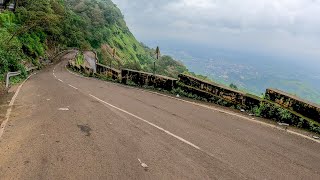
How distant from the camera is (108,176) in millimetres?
6520

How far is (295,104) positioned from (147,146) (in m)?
5.66

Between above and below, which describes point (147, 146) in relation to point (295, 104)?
below

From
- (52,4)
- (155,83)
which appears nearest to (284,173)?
(155,83)

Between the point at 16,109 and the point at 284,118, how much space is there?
9491mm

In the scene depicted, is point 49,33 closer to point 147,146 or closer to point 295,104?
point 295,104

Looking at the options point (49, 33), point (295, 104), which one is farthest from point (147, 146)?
point (49, 33)

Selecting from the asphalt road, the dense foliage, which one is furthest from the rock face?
the dense foliage

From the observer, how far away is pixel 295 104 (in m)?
11.3

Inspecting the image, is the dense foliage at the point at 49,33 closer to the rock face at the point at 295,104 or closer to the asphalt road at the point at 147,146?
the asphalt road at the point at 147,146

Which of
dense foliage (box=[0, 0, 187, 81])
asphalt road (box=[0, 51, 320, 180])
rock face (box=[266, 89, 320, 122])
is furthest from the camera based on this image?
dense foliage (box=[0, 0, 187, 81])

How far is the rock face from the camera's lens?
1056 cm

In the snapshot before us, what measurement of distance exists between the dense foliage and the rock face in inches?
818

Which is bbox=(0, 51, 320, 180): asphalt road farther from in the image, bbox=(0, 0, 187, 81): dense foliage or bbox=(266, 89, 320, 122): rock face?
Answer: bbox=(0, 0, 187, 81): dense foliage

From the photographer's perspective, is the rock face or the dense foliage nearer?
the rock face
